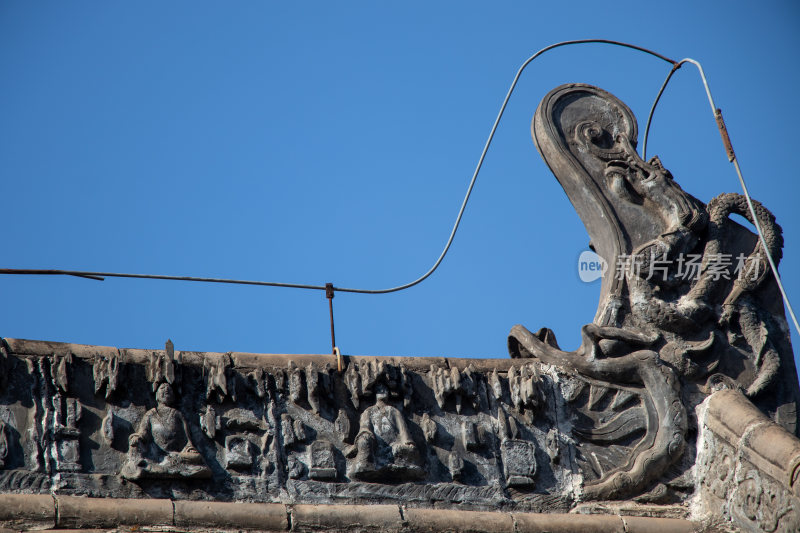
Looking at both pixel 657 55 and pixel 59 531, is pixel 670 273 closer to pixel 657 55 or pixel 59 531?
pixel 657 55

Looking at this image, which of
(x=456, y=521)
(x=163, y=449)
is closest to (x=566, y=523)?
(x=456, y=521)

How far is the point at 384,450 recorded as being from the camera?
36.7ft

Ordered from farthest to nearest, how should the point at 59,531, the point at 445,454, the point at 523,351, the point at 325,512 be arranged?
the point at 523,351 < the point at 445,454 < the point at 325,512 < the point at 59,531

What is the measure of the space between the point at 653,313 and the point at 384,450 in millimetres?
2810

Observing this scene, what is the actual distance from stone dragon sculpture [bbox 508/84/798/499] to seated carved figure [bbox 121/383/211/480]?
10.2 ft

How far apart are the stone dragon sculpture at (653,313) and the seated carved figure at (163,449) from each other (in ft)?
10.2

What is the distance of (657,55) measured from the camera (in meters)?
14.2

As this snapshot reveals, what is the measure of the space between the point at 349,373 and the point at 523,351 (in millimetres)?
1651

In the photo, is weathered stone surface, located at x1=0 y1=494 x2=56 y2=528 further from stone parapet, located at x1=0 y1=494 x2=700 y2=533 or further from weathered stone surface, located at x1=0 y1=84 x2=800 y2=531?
weathered stone surface, located at x1=0 y1=84 x2=800 y2=531

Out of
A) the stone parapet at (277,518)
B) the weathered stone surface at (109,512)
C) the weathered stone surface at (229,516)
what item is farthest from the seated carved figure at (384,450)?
the weathered stone surface at (109,512)

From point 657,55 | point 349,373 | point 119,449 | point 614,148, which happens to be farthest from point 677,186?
point 119,449

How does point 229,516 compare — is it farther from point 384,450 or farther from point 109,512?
point 384,450

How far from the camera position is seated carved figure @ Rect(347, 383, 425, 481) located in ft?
36.1

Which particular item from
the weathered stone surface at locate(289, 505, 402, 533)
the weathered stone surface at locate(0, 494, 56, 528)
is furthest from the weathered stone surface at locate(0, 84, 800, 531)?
the weathered stone surface at locate(0, 494, 56, 528)
